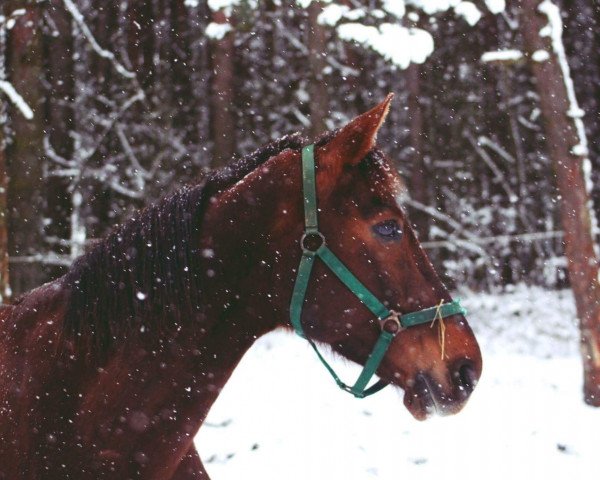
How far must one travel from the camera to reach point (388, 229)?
2230 millimetres

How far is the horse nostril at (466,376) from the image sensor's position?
2.17m

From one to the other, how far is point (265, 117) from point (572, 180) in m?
10.4

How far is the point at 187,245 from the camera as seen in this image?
226 centimetres

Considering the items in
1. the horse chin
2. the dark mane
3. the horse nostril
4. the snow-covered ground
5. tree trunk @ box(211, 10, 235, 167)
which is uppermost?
tree trunk @ box(211, 10, 235, 167)

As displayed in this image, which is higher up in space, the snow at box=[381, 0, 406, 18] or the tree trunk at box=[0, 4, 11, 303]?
the snow at box=[381, 0, 406, 18]

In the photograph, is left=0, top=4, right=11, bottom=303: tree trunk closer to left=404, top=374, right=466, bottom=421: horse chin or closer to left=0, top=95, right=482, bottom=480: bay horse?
left=0, top=95, right=482, bottom=480: bay horse

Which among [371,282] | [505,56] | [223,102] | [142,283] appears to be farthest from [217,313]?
[223,102]

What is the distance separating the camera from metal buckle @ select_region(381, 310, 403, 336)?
2197 mm

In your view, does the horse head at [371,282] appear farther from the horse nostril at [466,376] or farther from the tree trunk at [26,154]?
the tree trunk at [26,154]

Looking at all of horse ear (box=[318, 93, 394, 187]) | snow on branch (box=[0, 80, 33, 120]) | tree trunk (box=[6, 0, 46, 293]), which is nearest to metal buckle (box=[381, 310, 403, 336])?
horse ear (box=[318, 93, 394, 187])

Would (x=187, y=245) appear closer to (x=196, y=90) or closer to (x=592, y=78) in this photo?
(x=196, y=90)

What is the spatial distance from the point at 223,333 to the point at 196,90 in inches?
562

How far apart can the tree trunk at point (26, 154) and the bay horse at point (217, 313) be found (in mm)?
7189

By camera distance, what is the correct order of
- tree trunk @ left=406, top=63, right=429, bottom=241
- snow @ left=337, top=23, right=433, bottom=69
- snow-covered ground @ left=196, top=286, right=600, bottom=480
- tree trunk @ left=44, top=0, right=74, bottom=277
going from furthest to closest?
tree trunk @ left=406, top=63, right=429, bottom=241 < tree trunk @ left=44, top=0, right=74, bottom=277 < snow @ left=337, top=23, right=433, bottom=69 < snow-covered ground @ left=196, top=286, right=600, bottom=480
